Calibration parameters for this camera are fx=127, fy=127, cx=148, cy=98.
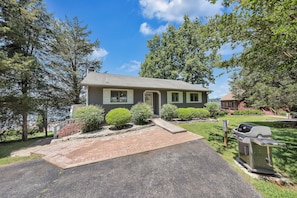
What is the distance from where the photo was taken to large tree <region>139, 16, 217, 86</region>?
74.2 feet

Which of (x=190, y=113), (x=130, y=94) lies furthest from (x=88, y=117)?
(x=190, y=113)

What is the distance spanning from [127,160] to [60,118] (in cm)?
1396

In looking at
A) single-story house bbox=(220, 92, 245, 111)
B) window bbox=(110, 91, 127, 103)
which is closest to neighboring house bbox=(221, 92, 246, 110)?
single-story house bbox=(220, 92, 245, 111)

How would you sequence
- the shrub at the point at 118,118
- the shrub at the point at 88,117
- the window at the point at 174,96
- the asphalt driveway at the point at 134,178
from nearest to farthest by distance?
the asphalt driveway at the point at 134,178
the shrub at the point at 88,117
the shrub at the point at 118,118
the window at the point at 174,96

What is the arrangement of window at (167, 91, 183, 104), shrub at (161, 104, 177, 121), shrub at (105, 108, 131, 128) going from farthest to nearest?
window at (167, 91, 183, 104) < shrub at (161, 104, 177, 121) < shrub at (105, 108, 131, 128)

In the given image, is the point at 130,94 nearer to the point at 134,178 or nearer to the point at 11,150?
the point at 134,178

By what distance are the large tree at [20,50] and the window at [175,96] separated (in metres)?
11.2

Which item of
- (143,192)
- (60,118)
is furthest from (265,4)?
(60,118)

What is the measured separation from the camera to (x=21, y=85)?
10.7 meters

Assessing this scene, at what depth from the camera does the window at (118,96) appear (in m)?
10.3

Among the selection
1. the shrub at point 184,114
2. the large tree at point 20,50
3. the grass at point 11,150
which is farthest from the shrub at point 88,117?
the shrub at point 184,114

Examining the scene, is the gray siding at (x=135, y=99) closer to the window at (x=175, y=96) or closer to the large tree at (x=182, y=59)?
the window at (x=175, y=96)

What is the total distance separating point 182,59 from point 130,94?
55.7 feet

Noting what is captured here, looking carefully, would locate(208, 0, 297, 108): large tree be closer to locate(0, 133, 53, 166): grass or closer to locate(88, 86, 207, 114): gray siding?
locate(88, 86, 207, 114): gray siding
